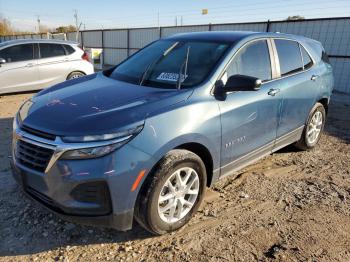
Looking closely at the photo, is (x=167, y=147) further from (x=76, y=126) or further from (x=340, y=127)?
(x=340, y=127)

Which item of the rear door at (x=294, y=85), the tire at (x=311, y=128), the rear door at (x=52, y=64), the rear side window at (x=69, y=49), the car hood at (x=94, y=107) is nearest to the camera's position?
the car hood at (x=94, y=107)

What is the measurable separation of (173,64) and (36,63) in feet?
20.1

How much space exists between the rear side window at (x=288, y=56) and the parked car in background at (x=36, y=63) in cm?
639

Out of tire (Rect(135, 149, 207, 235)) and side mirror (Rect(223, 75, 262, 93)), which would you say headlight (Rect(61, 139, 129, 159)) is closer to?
tire (Rect(135, 149, 207, 235))

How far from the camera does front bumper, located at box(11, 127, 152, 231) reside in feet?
8.16

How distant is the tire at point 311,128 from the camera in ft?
16.5

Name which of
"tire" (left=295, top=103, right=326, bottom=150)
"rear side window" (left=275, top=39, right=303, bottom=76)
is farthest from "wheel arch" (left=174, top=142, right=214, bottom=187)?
"tire" (left=295, top=103, right=326, bottom=150)

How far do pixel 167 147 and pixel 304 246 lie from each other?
153cm

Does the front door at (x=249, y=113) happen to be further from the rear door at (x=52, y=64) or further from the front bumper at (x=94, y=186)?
the rear door at (x=52, y=64)

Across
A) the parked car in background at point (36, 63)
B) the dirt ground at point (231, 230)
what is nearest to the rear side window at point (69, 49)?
the parked car in background at point (36, 63)

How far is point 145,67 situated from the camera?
385 centimetres

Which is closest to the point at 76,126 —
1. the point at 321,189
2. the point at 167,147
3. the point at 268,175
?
the point at 167,147

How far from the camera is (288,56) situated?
4.48 m

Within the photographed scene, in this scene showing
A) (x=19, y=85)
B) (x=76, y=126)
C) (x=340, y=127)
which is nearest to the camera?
(x=76, y=126)
